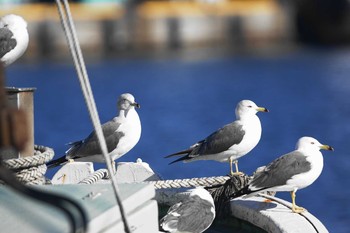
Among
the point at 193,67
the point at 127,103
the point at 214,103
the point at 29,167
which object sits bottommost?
the point at 193,67

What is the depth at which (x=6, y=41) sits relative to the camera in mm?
7770

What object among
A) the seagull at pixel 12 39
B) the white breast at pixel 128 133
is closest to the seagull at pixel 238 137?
the white breast at pixel 128 133

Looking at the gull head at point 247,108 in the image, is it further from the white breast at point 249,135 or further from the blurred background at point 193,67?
the blurred background at point 193,67

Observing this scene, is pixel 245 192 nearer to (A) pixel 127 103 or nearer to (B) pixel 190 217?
(B) pixel 190 217

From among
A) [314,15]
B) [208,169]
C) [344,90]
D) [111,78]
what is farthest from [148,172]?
[314,15]

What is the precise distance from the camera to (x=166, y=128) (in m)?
32.6

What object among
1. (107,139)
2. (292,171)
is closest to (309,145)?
(292,171)

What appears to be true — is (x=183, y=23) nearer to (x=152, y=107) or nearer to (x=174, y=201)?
(x=152, y=107)

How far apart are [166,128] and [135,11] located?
835 inches

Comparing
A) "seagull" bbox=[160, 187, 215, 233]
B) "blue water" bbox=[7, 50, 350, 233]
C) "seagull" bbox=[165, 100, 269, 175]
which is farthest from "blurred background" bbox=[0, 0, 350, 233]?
"seagull" bbox=[160, 187, 215, 233]

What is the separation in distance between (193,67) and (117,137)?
42985mm

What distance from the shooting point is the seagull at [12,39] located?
301 inches

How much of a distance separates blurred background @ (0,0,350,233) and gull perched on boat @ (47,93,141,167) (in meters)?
18.7

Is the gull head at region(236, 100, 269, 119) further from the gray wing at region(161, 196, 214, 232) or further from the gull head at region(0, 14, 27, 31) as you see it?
the gull head at region(0, 14, 27, 31)
